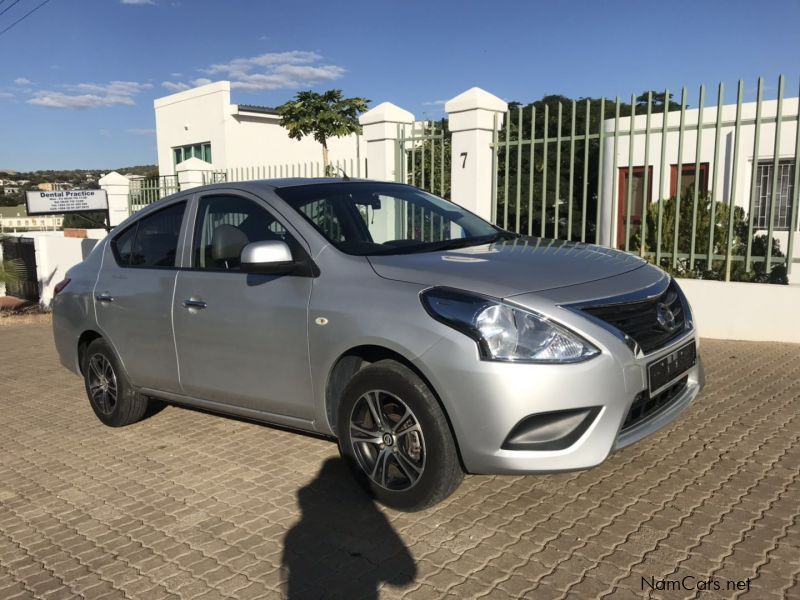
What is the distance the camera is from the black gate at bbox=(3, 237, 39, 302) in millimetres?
16391

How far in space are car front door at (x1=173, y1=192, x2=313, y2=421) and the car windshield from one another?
22cm

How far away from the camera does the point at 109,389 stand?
5.17 m

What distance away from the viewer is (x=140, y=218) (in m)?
5.04

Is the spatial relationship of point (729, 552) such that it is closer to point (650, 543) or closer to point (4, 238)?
point (650, 543)

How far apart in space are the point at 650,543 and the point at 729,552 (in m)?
0.33

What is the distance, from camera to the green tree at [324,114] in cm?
1811

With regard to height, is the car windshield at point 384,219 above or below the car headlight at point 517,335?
above

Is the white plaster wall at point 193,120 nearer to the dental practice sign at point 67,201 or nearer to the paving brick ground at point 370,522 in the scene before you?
the dental practice sign at point 67,201

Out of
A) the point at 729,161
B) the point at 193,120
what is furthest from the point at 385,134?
the point at 193,120

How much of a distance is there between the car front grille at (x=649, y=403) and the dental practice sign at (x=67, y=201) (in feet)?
49.7

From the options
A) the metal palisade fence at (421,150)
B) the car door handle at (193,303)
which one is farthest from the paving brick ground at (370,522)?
the metal palisade fence at (421,150)

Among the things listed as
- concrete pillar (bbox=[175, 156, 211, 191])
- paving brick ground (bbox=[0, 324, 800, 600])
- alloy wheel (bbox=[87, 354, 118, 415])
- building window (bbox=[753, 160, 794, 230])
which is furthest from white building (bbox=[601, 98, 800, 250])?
alloy wheel (bbox=[87, 354, 118, 415])

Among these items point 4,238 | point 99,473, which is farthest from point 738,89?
point 4,238

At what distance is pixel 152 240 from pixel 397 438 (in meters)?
2.54
